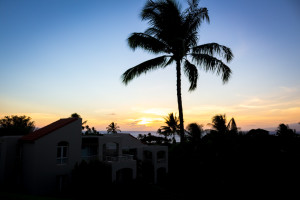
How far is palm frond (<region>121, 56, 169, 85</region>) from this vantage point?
43.7ft

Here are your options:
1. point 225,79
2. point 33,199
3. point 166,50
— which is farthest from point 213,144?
point 33,199

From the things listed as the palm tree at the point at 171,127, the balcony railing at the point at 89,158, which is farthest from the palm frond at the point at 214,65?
the palm tree at the point at 171,127

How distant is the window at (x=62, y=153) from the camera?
48.2 feet

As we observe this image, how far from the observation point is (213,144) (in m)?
14.4

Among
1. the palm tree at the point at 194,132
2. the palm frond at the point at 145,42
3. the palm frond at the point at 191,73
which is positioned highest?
the palm frond at the point at 145,42

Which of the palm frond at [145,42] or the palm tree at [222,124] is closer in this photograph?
the palm frond at [145,42]

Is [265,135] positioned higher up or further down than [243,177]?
higher up

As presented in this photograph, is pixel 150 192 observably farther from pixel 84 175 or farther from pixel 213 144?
pixel 213 144

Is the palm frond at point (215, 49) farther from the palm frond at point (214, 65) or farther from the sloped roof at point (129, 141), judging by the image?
the sloped roof at point (129, 141)

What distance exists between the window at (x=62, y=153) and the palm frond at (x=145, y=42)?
9062mm

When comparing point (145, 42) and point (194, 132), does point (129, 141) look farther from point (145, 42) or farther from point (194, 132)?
point (145, 42)

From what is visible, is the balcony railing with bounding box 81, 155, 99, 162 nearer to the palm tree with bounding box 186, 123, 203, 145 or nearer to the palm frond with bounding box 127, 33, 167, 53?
the palm tree with bounding box 186, 123, 203, 145

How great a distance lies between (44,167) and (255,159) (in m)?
14.6

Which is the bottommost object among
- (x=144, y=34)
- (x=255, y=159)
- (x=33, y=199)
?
(x=33, y=199)
